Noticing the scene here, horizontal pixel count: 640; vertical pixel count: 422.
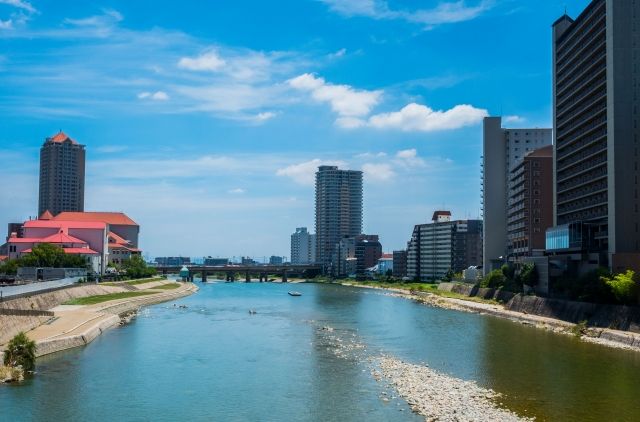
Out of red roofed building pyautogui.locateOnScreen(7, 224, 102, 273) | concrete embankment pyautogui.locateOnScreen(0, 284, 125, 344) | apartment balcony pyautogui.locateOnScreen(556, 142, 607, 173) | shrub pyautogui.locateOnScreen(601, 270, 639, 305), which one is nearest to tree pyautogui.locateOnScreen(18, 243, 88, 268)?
red roofed building pyautogui.locateOnScreen(7, 224, 102, 273)

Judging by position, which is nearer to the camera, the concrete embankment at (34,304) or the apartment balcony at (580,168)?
the concrete embankment at (34,304)

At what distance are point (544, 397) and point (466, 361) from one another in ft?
40.1

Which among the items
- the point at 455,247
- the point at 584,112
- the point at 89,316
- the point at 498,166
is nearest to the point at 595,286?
the point at 584,112

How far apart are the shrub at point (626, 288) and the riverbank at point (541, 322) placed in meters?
3.40

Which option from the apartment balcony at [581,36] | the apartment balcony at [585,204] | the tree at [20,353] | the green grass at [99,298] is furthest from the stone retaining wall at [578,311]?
the green grass at [99,298]

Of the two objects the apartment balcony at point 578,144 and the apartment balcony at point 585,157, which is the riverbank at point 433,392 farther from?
the apartment balcony at point 578,144

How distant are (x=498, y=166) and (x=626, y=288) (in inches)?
3408

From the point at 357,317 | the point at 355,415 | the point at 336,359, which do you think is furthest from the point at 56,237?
the point at 355,415

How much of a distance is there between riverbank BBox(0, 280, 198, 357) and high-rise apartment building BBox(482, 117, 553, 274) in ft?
232

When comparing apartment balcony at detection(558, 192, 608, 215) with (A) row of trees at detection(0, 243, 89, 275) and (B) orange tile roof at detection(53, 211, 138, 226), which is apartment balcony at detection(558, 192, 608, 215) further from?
(B) orange tile roof at detection(53, 211, 138, 226)

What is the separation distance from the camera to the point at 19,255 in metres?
120

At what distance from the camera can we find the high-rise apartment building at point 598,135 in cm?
7375

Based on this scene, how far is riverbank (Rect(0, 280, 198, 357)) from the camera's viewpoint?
49.4m

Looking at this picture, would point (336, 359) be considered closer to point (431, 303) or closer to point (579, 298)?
point (579, 298)
